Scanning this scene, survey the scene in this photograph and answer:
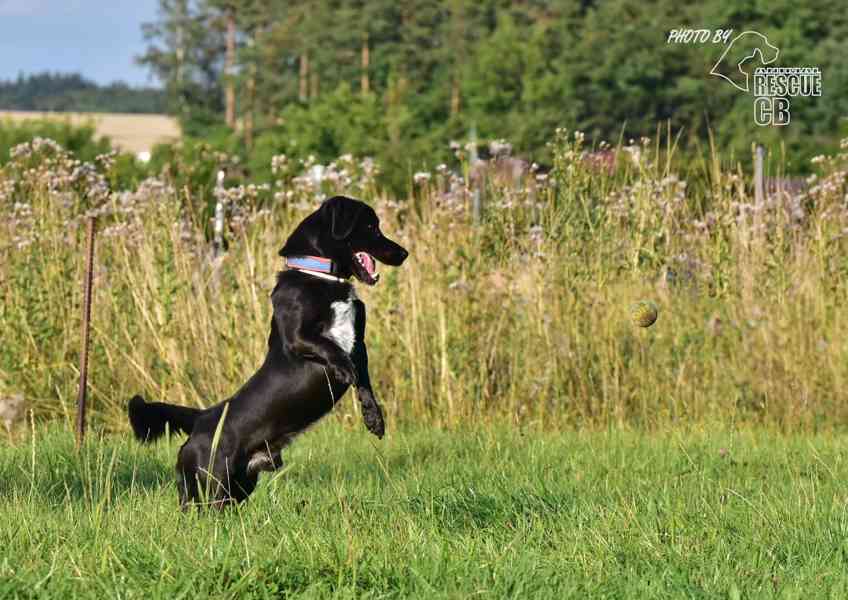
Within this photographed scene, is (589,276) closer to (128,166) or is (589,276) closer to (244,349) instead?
(244,349)

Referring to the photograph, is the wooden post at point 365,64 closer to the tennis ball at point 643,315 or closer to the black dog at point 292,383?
the tennis ball at point 643,315

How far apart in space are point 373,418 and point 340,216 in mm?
946

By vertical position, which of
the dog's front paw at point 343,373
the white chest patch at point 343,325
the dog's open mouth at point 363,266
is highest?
the dog's open mouth at point 363,266

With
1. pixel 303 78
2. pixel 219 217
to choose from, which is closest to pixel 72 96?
pixel 303 78

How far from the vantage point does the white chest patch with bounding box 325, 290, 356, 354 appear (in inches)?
213

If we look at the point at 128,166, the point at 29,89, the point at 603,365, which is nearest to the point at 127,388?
the point at 603,365

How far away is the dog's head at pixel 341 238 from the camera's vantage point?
5613 millimetres

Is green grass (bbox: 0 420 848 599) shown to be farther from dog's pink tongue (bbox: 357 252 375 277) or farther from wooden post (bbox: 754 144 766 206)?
wooden post (bbox: 754 144 766 206)

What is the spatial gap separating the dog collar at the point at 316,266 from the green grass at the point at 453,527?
35.7 inches

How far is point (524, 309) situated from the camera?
27.1 feet

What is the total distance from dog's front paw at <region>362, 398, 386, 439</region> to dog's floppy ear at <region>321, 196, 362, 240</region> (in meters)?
0.78

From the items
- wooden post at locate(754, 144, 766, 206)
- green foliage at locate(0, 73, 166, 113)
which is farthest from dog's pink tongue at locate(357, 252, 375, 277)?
green foliage at locate(0, 73, 166, 113)

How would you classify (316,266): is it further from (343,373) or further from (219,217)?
(219,217)

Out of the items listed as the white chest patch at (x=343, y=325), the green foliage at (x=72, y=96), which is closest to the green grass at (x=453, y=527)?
the white chest patch at (x=343, y=325)
